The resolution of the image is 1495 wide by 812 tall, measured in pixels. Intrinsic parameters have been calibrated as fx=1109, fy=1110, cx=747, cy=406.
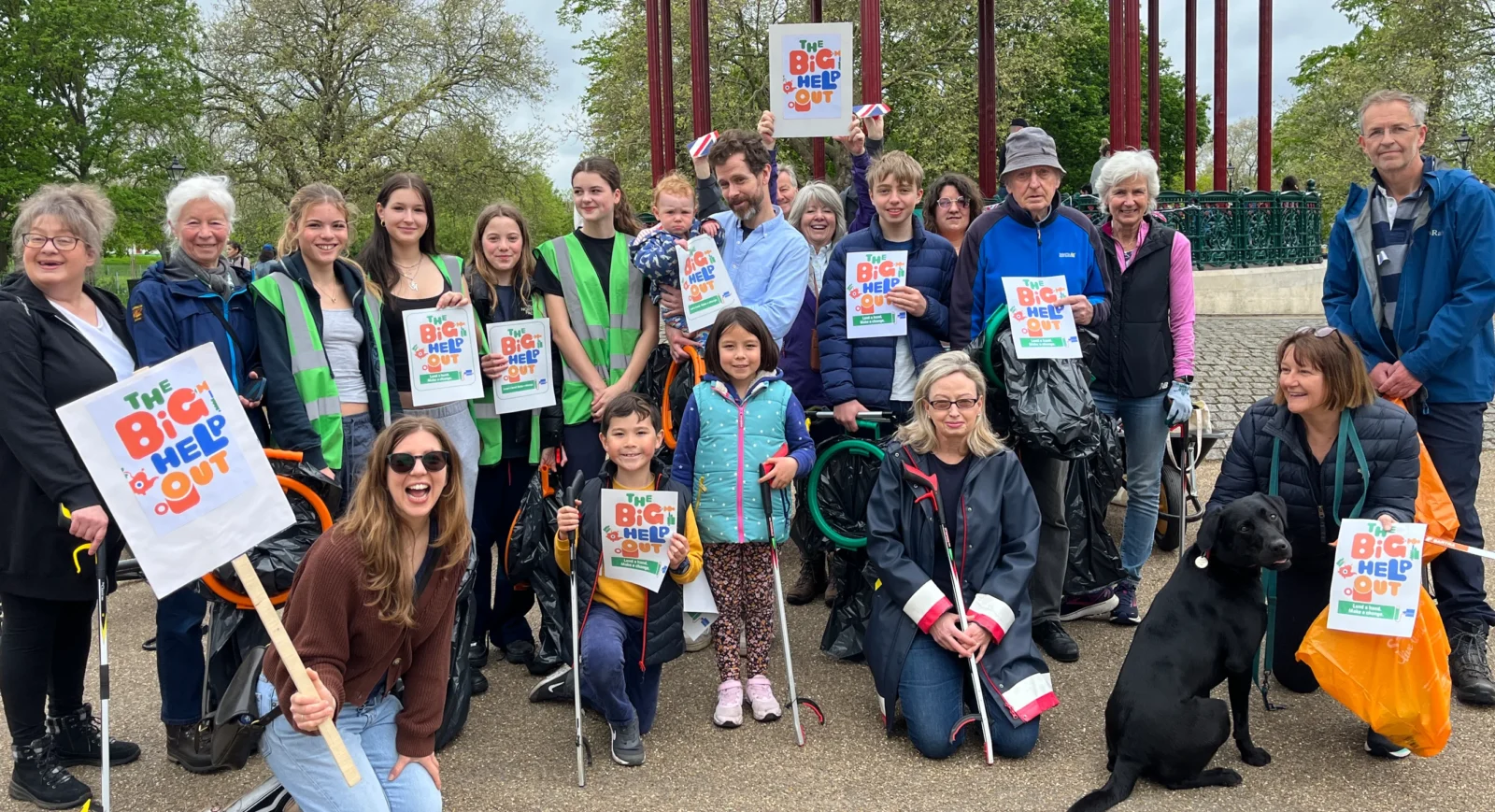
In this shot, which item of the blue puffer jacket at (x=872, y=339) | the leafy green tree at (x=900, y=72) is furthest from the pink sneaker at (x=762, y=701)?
the leafy green tree at (x=900, y=72)

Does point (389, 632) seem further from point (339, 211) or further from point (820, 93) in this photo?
point (820, 93)

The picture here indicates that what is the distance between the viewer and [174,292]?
424 centimetres

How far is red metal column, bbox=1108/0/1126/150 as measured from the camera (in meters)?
14.7

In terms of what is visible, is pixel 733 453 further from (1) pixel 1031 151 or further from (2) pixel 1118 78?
(2) pixel 1118 78

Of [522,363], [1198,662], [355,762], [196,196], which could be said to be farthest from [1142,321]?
[196,196]

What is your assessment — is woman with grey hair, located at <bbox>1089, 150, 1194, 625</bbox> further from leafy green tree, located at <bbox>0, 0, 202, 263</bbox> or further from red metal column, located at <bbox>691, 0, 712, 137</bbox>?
leafy green tree, located at <bbox>0, 0, 202, 263</bbox>

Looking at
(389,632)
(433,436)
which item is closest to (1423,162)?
(433,436)

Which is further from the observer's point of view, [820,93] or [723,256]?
[820,93]

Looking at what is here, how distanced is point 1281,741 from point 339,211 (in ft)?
14.5

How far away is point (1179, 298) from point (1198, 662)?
219 centimetres

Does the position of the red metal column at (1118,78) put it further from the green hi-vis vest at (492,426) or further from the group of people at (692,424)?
the green hi-vis vest at (492,426)

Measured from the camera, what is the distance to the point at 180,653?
4.36 m

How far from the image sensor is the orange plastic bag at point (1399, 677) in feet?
12.8

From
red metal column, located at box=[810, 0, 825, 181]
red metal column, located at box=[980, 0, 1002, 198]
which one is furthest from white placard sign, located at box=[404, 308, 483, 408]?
red metal column, located at box=[980, 0, 1002, 198]
